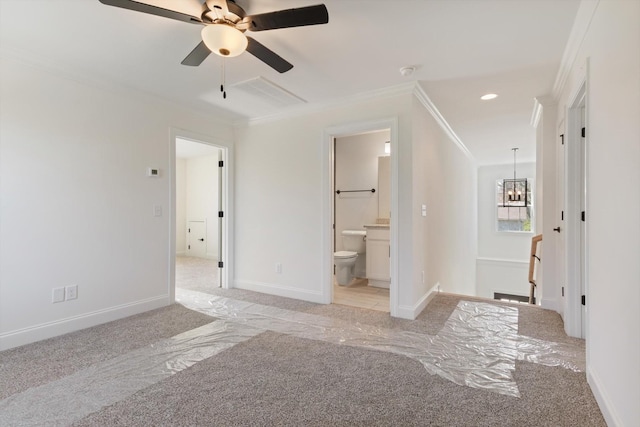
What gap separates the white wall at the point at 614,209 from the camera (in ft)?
4.20

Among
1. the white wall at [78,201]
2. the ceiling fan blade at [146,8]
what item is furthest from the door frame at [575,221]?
the white wall at [78,201]

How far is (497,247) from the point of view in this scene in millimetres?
7992

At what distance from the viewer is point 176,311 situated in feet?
10.8

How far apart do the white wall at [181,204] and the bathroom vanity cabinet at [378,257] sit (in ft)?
17.0

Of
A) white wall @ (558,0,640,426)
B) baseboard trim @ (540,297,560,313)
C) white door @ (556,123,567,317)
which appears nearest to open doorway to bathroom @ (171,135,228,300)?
baseboard trim @ (540,297,560,313)

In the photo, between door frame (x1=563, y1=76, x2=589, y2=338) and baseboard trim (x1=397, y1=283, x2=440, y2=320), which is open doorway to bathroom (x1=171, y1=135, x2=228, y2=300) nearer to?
baseboard trim (x1=397, y1=283, x2=440, y2=320)

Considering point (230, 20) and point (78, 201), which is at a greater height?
point (230, 20)

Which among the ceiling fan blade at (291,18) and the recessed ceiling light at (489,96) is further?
the recessed ceiling light at (489,96)

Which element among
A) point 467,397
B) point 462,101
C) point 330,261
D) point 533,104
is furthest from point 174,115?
point 533,104

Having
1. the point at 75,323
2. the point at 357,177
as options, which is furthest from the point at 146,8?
the point at 357,177

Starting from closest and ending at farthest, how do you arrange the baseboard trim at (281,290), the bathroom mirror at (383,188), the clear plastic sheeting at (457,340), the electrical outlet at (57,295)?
the clear plastic sheeting at (457,340), the electrical outlet at (57,295), the baseboard trim at (281,290), the bathroom mirror at (383,188)

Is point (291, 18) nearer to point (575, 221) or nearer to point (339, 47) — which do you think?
point (339, 47)

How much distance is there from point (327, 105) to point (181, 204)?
553 centimetres

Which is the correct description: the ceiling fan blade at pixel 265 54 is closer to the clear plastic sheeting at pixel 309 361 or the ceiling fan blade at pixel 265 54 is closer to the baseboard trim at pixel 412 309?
the clear plastic sheeting at pixel 309 361
